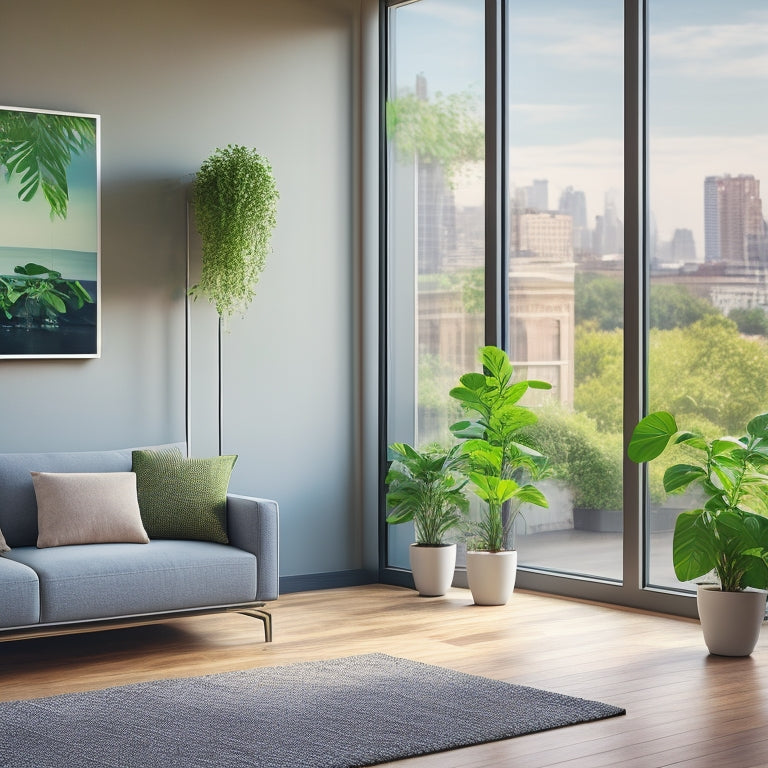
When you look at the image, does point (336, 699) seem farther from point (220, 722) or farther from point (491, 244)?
point (491, 244)

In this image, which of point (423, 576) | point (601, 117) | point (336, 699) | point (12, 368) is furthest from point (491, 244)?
point (336, 699)

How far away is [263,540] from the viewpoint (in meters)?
5.02

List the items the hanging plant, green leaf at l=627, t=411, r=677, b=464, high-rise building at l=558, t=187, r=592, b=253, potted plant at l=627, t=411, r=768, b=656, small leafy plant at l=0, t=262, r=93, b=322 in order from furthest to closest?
high-rise building at l=558, t=187, r=592, b=253, the hanging plant, small leafy plant at l=0, t=262, r=93, b=322, green leaf at l=627, t=411, r=677, b=464, potted plant at l=627, t=411, r=768, b=656

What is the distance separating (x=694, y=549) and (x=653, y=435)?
0.50m

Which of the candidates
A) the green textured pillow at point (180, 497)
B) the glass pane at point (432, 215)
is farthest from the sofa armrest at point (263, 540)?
the glass pane at point (432, 215)

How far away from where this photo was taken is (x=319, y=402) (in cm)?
635

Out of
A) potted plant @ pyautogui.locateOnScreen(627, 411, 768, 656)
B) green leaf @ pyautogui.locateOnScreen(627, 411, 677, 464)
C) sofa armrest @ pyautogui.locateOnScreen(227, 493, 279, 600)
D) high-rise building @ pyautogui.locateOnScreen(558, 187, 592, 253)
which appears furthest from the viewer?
high-rise building @ pyautogui.locateOnScreen(558, 187, 592, 253)

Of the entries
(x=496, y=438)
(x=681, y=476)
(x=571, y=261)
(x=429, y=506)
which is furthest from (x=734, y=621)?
(x=571, y=261)

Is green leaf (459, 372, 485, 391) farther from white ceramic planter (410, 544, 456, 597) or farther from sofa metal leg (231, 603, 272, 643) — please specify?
sofa metal leg (231, 603, 272, 643)

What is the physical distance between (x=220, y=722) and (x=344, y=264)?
325cm

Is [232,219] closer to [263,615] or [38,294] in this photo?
[38,294]

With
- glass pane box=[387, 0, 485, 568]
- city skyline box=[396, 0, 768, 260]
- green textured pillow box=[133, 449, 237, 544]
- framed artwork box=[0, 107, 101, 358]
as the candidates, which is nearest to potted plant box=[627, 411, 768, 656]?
city skyline box=[396, 0, 768, 260]

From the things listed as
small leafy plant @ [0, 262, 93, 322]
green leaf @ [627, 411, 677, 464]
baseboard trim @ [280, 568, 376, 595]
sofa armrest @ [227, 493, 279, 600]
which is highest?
small leafy plant @ [0, 262, 93, 322]

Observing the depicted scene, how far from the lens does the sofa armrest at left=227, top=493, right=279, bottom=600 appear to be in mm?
5012
